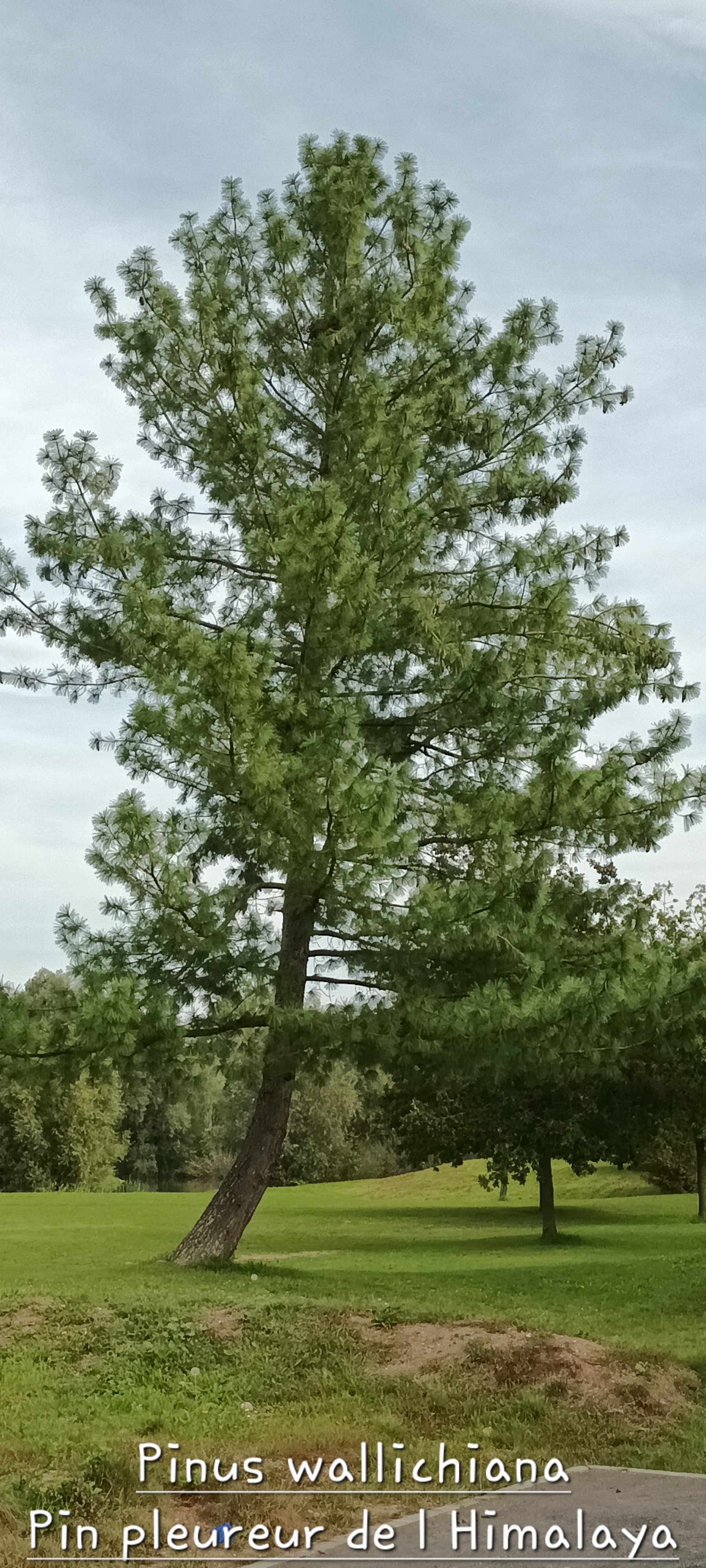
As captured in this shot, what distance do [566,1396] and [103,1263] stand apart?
12.0m

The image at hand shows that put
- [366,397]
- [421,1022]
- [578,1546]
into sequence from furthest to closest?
[366,397] → [421,1022] → [578,1546]

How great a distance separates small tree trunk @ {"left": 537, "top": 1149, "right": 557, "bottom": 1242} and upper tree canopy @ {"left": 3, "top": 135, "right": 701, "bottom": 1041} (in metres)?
10.7

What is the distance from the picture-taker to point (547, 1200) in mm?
24641

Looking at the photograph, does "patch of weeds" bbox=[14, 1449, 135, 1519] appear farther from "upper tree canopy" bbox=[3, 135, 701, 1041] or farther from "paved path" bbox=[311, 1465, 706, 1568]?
"upper tree canopy" bbox=[3, 135, 701, 1041]

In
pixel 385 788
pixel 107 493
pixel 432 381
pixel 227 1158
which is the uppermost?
pixel 432 381

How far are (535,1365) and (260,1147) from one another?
6613mm

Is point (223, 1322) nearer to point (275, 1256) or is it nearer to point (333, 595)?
point (333, 595)

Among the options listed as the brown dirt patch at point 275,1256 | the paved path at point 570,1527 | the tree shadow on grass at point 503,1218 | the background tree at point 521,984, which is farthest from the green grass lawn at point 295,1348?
the tree shadow on grass at point 503,1218

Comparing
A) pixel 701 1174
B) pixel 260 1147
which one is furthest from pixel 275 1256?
pixel 701 1174

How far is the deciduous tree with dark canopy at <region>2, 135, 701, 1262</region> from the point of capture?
478 inches

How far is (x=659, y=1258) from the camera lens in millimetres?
19844

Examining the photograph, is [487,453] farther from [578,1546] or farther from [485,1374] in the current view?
[578,1546]

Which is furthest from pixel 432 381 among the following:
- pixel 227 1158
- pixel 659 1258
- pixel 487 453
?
pixel 227 1158

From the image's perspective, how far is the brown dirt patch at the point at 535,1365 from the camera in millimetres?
8859
